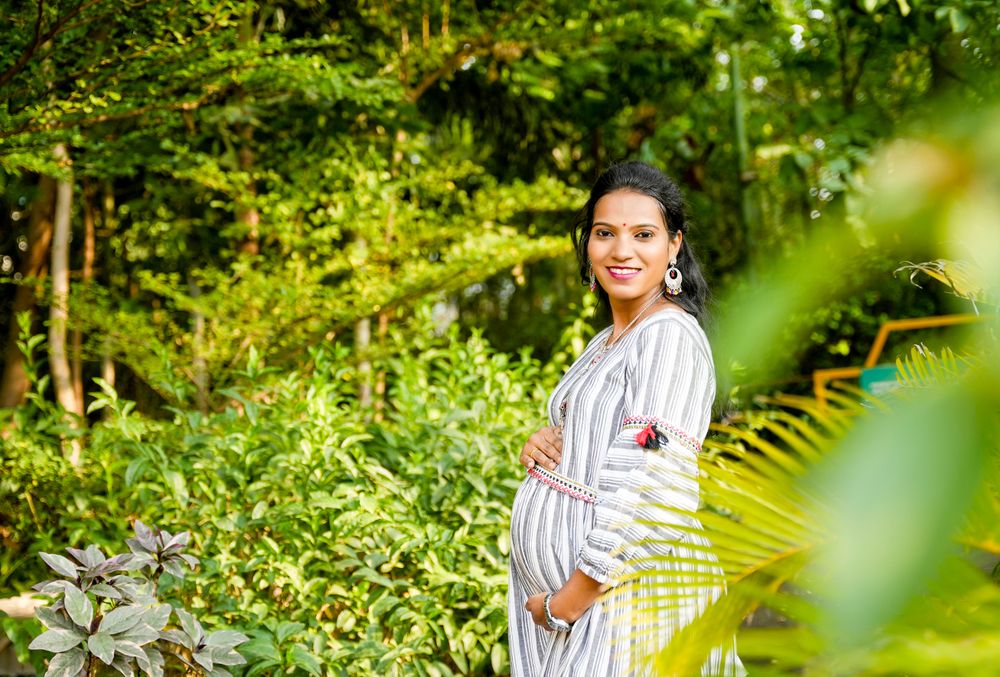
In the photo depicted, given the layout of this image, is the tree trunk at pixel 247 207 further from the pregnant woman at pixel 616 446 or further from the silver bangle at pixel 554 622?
the silver bangle at pixel 554 622

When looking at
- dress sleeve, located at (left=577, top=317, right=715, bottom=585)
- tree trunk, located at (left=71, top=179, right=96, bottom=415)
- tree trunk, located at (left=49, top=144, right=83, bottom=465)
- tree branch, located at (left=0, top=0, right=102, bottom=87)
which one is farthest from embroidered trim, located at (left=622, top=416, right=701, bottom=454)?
tree trunk, located at (left=71, top=179, right=96, bottom=415)

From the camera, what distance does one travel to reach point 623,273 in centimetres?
168

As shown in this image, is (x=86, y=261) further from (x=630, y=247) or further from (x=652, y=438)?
(x=652, y=438)

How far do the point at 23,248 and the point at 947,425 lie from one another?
829 centimetres

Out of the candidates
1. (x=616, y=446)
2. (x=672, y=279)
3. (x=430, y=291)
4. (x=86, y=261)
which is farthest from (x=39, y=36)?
(x=86, y=261)

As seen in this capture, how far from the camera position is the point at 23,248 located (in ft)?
24.5

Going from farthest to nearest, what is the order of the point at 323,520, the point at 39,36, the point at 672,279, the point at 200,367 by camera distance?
the point at 200,367 < the point at 323,520 < the point at 39,36 < the point at 672,279

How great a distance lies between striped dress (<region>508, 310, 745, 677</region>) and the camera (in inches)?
57.7

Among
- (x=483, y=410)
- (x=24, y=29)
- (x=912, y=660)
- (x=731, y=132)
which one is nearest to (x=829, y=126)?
(x=483, y=410)

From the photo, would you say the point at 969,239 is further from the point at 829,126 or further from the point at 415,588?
the point at 829,126

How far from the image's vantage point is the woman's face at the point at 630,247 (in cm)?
168

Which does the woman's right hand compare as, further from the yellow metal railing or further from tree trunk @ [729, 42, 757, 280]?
tree trunk @ [729, 42, 757, 280]

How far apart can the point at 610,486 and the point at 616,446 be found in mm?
67

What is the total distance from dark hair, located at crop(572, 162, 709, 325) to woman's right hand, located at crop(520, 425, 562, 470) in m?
0.33
